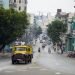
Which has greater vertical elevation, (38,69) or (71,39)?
(38,69)

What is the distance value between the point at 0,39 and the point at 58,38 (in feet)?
165

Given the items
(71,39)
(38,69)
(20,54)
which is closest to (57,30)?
(71,39)

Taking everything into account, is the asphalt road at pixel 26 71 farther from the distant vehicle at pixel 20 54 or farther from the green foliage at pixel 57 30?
the green foliage at pixel 57 30

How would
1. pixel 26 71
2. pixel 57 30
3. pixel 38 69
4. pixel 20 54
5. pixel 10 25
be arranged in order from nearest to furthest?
pixel 26 71
pixel 38 69
pixel 20 54
pixel 10 25
pixel 57 30

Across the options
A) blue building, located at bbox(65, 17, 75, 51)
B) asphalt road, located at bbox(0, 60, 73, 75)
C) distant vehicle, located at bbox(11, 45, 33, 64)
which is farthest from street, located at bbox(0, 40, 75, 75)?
blue building, located at bbox(65, 17, 75, 51)

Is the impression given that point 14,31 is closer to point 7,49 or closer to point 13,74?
point 7,49

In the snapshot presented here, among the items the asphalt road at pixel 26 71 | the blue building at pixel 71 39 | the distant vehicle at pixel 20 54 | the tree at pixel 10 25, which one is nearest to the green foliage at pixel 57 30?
the blue building at pixel 71 39

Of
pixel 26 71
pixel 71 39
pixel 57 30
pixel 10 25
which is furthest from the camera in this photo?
pixel 57 30

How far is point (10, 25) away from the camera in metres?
82.1

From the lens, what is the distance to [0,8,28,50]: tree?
81.4 m

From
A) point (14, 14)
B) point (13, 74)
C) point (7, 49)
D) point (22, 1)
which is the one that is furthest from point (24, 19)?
point (22, 1)

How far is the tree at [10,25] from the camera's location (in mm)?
81375

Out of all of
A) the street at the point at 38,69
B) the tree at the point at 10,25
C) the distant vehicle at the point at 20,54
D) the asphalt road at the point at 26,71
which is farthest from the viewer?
the tree at the point at 10,25

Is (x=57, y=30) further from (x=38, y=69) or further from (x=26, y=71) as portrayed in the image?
(x=26, y=71)
